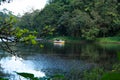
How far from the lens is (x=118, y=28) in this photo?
57.6 m

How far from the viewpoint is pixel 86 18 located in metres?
56.6

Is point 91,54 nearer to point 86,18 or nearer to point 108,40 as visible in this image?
point 108,40

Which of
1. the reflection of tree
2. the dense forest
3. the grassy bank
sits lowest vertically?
the reflection of tree

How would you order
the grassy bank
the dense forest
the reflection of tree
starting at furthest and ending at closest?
the dense forest < the grassy bank < the reflection of tree

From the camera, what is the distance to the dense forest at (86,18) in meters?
55.9

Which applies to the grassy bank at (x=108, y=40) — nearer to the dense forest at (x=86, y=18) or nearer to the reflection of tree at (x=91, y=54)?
the dense forest at (x=86, y=18)

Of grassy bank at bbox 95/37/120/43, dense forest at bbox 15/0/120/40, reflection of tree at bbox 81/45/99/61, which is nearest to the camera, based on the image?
reflection of tree at bbox 81/45/99/61

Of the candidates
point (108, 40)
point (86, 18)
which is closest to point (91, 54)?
point (108, 40)

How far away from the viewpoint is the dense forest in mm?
55938

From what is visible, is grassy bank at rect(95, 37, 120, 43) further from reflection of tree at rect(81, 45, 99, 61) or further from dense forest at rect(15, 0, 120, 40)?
reflection of tree at rect(81, 45, 99, 61)

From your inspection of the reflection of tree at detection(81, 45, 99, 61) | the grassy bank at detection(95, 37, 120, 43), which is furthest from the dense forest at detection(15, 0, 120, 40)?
the reflection of tree at detection(81, 45, 99, 61)

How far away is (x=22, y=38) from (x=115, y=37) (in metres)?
53.9

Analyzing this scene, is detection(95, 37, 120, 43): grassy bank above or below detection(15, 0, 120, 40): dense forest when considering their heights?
below

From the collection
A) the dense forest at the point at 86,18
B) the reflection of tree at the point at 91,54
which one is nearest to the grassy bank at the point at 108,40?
the dense forest at the point at 86,18
